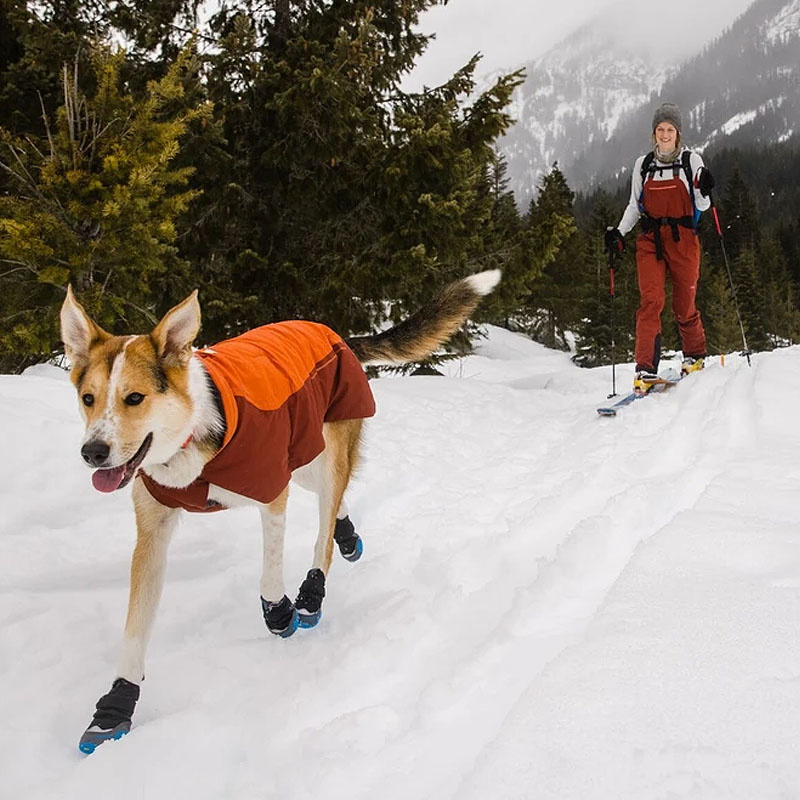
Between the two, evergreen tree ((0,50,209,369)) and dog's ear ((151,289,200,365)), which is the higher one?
evergreen tree ((0,50,209,369))

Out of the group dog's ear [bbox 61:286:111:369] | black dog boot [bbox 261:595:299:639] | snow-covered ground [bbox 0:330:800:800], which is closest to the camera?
snow-covered ground [bbox 0:330:800:800]

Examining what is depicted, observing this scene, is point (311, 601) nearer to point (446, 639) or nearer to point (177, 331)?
point (446, 639)

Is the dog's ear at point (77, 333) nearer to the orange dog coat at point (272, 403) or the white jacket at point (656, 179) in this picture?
the orange dog coat at point (272, 403)

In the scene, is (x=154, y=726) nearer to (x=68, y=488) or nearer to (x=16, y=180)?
(x=68, y=488)

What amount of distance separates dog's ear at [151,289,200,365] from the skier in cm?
577

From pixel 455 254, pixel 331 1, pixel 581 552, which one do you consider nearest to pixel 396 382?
Answer: pixel 455 254

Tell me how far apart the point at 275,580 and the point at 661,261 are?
638cm

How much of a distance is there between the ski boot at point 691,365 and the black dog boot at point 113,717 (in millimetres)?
7204

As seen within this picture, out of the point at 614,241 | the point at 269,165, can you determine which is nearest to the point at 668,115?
the point at 614,241

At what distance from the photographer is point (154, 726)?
220 centimetres

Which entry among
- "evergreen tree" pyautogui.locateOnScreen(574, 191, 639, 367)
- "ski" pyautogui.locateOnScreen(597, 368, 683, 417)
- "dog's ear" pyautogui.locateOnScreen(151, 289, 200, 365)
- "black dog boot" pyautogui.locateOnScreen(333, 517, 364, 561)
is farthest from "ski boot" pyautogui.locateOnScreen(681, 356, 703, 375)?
"evergreen tree" pyautogui.locateOnScreen(574, 191, 639, 367)

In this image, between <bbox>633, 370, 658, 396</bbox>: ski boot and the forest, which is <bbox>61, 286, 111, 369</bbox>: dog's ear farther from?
<bbox>633, 370, 658, 396</bbox>: ski boot

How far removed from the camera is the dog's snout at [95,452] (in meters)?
2.13

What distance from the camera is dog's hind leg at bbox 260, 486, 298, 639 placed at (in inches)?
110
